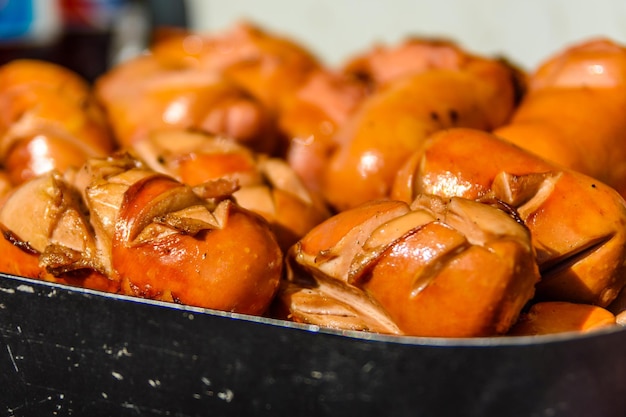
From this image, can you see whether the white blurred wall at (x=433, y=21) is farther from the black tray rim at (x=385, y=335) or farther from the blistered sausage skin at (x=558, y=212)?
the black tray rim at (x=385, y=335)

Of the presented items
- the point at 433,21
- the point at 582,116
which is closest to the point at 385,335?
the point at 582,116

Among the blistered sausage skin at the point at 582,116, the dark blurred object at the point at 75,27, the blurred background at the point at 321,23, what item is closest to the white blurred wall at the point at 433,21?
the blurred background at the point at 321,23

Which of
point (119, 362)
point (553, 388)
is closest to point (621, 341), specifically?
point (553, 388)

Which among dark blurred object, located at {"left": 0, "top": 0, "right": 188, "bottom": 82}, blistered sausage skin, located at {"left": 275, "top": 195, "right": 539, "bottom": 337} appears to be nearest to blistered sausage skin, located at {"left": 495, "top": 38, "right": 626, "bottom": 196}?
blistered sausage skin, located at {"left": 275, "top": 195, "right": 539, "bottom": 337}

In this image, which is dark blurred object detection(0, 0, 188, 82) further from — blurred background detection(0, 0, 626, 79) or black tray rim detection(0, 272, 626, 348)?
black tray rim detection(0, 272, 626, 348)

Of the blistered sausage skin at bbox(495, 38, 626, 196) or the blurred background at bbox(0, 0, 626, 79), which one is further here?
the blurred background at bbox(0, 0, 626, 79)
